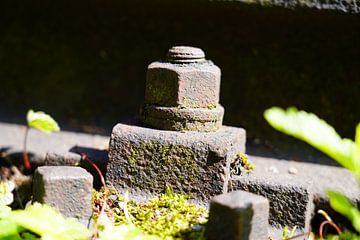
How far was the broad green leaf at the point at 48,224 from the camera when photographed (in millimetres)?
1055

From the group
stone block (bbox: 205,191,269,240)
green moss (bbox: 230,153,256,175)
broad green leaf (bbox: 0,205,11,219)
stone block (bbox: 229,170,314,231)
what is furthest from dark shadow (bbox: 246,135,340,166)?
broad green leaf (bbox: 0,205,11,219)

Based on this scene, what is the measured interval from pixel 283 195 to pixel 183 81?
0.39m

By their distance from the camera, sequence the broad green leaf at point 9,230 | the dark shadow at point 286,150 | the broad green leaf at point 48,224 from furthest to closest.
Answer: the dark shadow at point 286,150 → the broad green leaf at point 9,230 → the broad green leaf at point 48,224

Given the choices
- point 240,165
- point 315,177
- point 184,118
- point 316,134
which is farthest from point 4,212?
point 315,177

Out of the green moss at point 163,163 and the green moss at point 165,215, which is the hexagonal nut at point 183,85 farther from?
the green moss at point 165,215

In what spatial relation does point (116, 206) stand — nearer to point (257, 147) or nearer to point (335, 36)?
point (257, 147)

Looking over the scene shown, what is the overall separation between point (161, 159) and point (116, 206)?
0.54 feet

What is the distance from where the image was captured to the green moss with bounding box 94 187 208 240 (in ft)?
4.02

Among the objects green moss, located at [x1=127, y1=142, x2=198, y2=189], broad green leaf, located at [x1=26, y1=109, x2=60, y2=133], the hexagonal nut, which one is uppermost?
the hexagonal nut

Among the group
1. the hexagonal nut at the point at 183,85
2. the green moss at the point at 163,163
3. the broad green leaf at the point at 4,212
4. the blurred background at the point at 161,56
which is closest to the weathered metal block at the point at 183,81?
the hexagonal nut at the point at 183,85

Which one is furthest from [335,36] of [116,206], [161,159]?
[116,206]

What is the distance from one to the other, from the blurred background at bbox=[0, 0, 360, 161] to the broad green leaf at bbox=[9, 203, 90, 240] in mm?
894

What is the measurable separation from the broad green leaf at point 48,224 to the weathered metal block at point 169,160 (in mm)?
319

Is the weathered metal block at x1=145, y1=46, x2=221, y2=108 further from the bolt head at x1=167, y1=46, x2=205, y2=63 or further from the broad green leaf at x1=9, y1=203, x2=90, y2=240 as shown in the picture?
the broad green leaf at x1=9, y1=203, x2=90, y2=240
